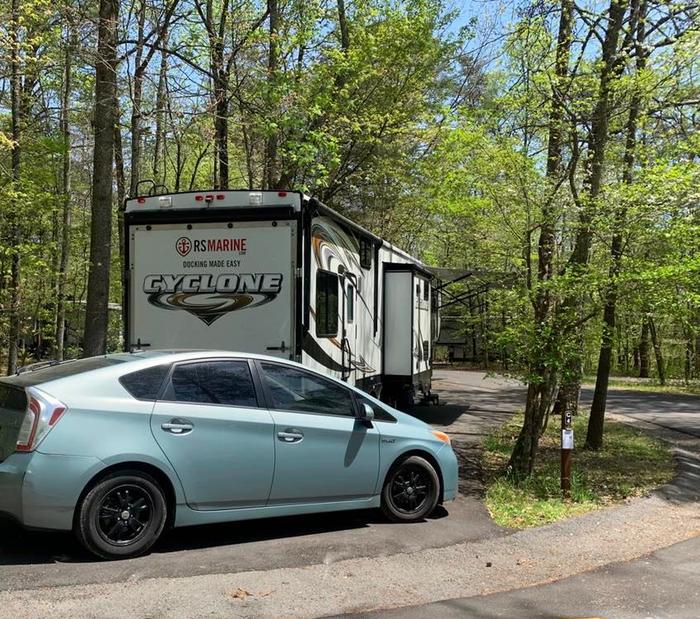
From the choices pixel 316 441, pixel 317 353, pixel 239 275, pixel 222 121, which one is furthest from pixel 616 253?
pixel 222 121

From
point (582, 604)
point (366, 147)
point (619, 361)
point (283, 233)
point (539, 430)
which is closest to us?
point (582, 604)

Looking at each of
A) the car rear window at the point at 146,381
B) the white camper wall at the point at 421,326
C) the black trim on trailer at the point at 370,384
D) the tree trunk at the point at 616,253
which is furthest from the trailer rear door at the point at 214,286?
the white camper wall at the point at 421,326

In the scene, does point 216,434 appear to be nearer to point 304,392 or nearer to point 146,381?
point 146,381

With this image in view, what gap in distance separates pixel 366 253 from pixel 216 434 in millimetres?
5502

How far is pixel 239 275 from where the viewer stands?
767 centimetres

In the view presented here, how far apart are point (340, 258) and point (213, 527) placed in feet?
13.2

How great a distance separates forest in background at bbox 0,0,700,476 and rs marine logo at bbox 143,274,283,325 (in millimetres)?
2095

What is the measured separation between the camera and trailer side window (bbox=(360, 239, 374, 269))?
10.0m

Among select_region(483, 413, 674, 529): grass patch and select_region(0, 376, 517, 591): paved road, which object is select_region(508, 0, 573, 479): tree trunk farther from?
select_region(0, 376, 517, 591): paved road

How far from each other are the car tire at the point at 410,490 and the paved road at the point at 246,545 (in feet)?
0.41

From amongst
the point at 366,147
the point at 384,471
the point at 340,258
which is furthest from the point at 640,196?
the point at 366,147

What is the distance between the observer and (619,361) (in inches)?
1396

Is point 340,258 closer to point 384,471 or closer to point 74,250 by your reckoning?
point 384,471

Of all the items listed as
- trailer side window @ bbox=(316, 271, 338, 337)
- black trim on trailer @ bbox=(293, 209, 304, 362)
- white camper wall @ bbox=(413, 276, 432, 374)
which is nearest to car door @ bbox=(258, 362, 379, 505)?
black trim on trailer @ bbox=(293, 209, 304, 362)
